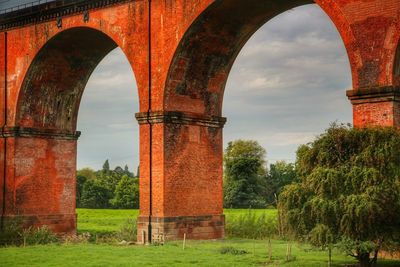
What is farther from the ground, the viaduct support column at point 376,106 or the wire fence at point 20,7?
the wire fence at point 20,7

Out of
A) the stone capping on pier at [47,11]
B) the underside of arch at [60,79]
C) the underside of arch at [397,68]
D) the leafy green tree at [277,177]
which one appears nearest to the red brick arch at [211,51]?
the stone capping on pier at [47,11]

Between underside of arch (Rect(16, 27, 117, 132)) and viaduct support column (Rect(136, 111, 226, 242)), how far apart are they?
516cm

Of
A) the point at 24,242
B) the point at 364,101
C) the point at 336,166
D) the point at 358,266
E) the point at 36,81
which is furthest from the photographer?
the point at 36,81

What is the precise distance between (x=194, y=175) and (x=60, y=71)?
8035 millimetres

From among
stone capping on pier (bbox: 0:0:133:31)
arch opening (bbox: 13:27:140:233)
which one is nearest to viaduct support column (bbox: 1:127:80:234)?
arch opening (bbox: 13:27:140:233)

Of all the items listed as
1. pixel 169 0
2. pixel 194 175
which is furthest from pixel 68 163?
pixel 169 0

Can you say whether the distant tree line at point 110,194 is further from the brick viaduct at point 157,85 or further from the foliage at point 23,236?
the foliage at point 23,236

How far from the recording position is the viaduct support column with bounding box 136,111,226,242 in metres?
20.5

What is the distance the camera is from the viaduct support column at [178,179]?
67.4ft

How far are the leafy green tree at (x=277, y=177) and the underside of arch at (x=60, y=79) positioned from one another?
27.5 m

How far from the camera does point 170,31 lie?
67.6ft

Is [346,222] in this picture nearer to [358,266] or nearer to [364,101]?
[358,266]

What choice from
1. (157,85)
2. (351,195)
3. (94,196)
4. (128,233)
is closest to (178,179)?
(157,85)

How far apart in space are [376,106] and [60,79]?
14990 millimetres
